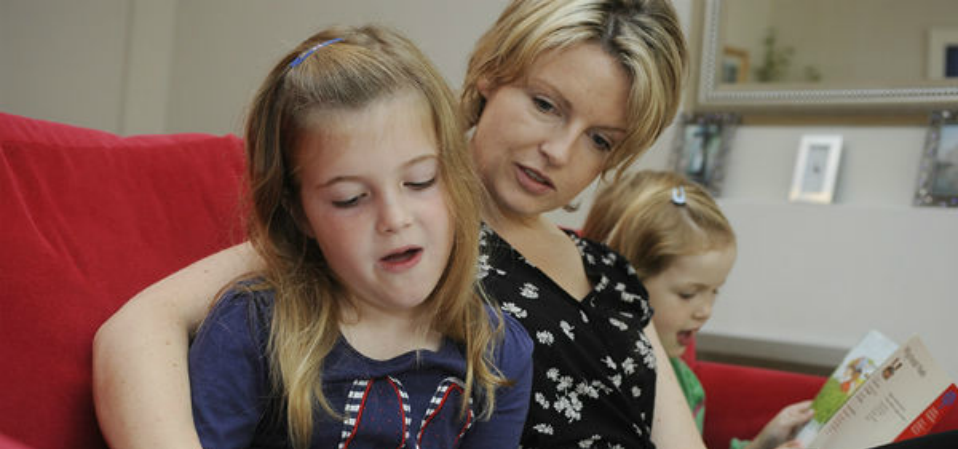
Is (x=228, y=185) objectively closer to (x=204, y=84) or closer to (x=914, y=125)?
(x=914, y=125)

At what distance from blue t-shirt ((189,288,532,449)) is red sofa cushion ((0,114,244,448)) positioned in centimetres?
14

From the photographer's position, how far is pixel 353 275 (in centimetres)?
96

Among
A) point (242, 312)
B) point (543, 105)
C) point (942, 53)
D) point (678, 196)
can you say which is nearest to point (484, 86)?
point (543, 105)

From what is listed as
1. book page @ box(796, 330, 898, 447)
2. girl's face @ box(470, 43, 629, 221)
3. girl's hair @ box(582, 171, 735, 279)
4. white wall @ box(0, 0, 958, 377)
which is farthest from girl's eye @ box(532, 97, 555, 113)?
white wall @ box(0, 0, 958, 377)

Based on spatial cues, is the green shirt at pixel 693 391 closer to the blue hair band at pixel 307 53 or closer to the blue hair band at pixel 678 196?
the blue hair band at pixel 678 196

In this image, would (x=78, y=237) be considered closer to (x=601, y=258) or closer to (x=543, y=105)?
(x=543, y=105)

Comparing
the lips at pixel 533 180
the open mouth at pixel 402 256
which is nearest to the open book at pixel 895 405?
the lips at pixel 533 180

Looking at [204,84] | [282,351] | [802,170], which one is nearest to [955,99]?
[802,170]

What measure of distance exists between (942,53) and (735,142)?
0.61 metres

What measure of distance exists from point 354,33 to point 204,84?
284 centimetres

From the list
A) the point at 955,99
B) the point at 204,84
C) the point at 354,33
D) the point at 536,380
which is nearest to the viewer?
the point at 354,33

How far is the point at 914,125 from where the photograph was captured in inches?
103

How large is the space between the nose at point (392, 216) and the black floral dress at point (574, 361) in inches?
11.3

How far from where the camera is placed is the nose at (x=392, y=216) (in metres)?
0.90
